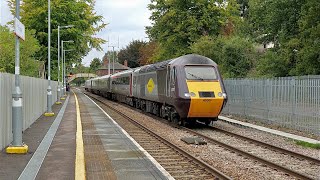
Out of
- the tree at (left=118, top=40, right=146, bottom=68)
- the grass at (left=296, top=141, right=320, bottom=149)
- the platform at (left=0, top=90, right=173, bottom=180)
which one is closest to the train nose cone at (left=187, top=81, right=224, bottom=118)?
the platform at (left=0, top=90, right=173, bottom=180)

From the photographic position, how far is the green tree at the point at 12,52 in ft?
114

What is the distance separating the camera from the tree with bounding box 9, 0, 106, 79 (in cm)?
4925

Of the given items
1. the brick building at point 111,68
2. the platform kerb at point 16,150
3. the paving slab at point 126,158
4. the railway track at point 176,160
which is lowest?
the railway track at point 176,160

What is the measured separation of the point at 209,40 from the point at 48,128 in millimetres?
32252

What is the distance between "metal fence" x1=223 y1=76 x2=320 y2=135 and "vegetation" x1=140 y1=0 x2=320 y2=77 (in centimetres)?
770

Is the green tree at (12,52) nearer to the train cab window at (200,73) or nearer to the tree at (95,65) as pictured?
the train cab window at (200,73)

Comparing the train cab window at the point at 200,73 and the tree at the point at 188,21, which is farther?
the tree at the point at 188,21

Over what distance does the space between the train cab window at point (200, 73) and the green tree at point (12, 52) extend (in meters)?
19.5

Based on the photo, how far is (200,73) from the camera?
19047 mm

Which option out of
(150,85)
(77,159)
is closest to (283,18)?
(150,85)

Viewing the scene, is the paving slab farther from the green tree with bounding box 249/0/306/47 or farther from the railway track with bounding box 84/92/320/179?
the green tree with bounding box 249/0/306/47

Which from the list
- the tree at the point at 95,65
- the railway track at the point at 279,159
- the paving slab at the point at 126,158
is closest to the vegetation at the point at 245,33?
the railway track at the point at 279,159

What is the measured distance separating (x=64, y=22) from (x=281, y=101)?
3727cm

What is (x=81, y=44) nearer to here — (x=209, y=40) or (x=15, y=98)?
(x=209, y=40)
